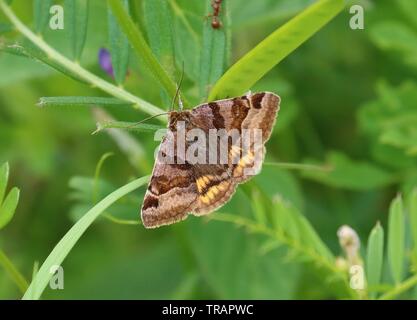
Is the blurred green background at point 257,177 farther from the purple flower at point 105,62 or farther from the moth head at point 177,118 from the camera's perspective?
the moth head at point 177,118

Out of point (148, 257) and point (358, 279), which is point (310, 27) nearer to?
point (358, 279)

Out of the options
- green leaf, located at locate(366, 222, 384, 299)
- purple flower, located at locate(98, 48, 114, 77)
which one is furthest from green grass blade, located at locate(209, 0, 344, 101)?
purple flower, located at locate(98, 48, 114, 77)

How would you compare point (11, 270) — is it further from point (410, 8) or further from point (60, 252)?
point (410, 8)

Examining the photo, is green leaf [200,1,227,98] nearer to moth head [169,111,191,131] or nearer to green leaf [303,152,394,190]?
moth head [169,111,191,131]

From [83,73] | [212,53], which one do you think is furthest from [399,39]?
[83,73]
